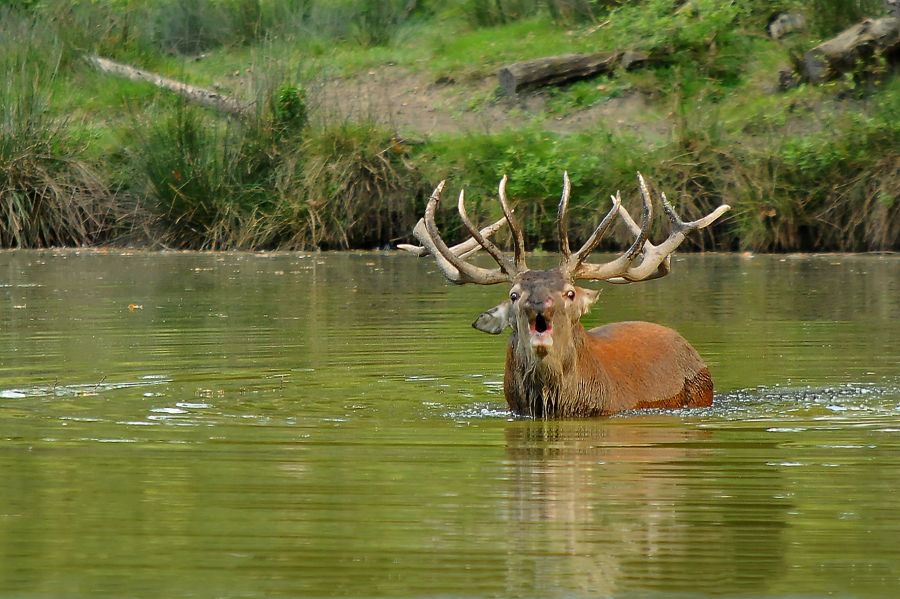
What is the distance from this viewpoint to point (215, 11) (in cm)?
3534

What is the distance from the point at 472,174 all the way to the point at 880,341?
42.5 feet

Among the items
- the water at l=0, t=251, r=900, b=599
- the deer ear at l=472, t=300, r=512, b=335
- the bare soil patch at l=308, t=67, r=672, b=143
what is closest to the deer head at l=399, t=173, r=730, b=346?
the deer ear at l=472, t=300, r=512, b=335

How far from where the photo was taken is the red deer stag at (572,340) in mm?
8562

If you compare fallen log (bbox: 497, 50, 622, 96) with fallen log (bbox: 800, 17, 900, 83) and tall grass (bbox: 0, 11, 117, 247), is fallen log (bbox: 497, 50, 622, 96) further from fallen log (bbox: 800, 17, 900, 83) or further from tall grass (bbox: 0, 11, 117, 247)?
tall grass (bbox: 0, 11, 117, 247)

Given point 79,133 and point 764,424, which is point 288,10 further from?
point 764,424

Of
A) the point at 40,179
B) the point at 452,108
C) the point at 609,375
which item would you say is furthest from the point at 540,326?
the point at 452,108

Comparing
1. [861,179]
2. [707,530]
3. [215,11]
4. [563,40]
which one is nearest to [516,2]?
[563,40]

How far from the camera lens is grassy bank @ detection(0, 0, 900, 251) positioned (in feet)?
73.7

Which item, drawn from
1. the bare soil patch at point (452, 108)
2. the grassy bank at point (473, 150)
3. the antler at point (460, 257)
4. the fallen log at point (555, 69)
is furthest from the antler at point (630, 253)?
the fallen log at point (555, 69)

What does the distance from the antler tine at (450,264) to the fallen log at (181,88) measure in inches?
Result: 639

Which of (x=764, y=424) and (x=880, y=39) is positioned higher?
(x=880, y=39)

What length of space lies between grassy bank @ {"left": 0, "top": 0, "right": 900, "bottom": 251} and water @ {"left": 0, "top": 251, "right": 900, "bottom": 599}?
8249mm

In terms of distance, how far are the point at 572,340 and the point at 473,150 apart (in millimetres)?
16527

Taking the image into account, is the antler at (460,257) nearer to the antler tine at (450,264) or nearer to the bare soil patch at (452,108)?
the antler tine at (450,264)
